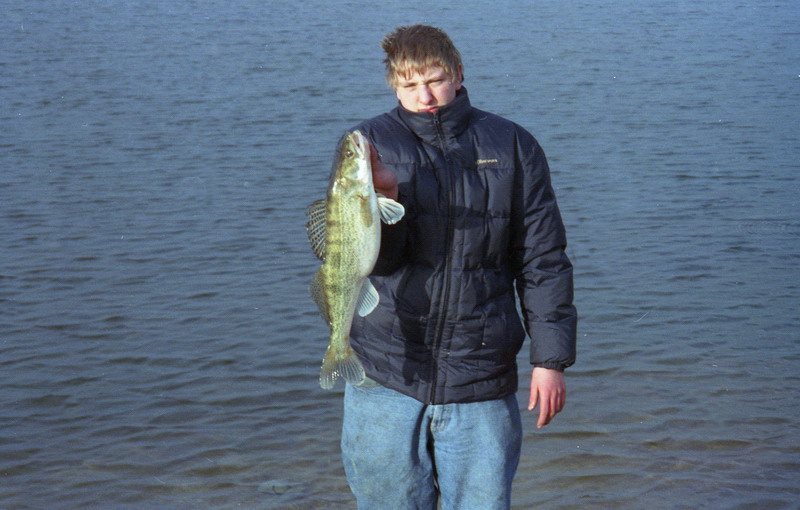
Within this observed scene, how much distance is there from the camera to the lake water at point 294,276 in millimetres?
6688

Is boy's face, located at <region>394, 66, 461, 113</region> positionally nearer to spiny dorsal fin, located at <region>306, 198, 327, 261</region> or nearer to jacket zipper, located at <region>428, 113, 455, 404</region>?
jacket zipper, located at <region>428, 113, 455, 404</region>

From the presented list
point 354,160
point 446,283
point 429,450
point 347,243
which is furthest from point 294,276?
point 354,160

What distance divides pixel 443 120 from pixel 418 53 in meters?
0.25

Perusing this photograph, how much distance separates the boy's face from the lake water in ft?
10.1

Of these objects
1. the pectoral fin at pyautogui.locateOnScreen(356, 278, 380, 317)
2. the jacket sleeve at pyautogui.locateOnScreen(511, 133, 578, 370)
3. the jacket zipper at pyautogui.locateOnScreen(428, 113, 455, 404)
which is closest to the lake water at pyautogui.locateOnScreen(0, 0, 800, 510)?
the jacket sleeve at pyautogui.locateOnScreen(511, 133, 578, 370)

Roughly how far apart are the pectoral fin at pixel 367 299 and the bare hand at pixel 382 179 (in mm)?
328

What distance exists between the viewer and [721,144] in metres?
15.4

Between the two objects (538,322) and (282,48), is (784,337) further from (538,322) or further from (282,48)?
(282,48)

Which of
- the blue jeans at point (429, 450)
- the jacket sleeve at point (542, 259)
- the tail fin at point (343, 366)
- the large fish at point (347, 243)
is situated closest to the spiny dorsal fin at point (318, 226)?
the large fish at point (347, 243)

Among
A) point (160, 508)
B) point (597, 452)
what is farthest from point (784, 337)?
point (160, 508)

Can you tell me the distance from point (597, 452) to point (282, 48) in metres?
19.1

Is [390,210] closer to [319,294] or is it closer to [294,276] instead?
Answer: [319,294]

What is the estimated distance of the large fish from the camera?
11.4 feet

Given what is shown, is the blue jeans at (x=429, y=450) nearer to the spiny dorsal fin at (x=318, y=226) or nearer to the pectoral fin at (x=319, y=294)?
the pectoral fin at (x=319, y=294)
